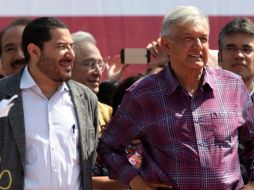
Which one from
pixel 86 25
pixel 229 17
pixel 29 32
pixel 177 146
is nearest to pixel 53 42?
pixel 29 32

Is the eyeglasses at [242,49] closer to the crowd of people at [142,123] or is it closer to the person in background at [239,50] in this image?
the person in background at [239,50]

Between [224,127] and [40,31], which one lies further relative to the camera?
[40,31]

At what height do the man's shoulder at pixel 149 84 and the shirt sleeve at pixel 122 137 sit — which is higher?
the man's shoulder at pixel 149 84

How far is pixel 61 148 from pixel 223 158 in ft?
2.83

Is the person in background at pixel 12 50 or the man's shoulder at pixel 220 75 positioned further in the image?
the person in background at pixel 12 50

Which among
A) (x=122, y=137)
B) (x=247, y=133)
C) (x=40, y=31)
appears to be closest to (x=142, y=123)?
(x=122, y=137)

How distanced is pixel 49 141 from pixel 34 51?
1.75 feet

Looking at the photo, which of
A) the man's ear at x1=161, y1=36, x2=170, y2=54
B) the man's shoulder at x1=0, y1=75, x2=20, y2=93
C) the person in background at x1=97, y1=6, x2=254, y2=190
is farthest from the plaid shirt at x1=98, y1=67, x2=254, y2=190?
the man's shoulder at x1=0, y1=75, x2=20, y2=93

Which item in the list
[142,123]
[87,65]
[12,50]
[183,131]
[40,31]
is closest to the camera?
[183,131]

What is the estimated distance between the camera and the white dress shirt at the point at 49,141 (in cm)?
389

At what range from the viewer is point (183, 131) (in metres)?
3.74
